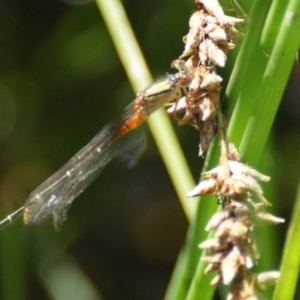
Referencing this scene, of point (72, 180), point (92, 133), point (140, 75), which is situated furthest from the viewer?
point (92, 133)

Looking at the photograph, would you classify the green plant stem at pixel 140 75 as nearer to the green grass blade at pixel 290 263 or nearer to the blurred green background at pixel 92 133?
the green grass blade at pixel 290 263

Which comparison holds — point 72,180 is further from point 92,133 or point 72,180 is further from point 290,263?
point 290,263

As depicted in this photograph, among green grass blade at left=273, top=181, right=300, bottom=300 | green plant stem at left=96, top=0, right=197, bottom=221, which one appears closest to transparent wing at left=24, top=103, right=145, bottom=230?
green plant stem at left=96, top=0, right=197, bottom=221

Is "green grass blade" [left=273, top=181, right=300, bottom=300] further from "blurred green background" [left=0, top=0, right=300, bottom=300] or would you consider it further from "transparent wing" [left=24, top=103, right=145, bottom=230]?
"blurred green background" [left=0, top=0, right=300, bottom=300]

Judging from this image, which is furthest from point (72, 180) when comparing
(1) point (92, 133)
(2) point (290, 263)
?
(2) point (290, 263)

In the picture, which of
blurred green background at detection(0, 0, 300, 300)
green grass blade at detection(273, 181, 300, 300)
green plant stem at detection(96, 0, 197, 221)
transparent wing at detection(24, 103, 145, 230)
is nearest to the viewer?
green grass blade at detection(273, 181, 300, 300)

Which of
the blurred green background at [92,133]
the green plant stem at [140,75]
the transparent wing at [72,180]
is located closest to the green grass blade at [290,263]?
the green plant stem at [140,75]

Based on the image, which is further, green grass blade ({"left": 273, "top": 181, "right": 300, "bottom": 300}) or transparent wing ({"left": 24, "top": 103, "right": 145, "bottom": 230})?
transparent wing ({"left": 24, "top": 103, "right": 145, "bottom": 230})

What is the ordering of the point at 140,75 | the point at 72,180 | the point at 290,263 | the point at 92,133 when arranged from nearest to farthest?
the point at 290,263
the point at 140,75
the point at 72,180
the point at 92,133
